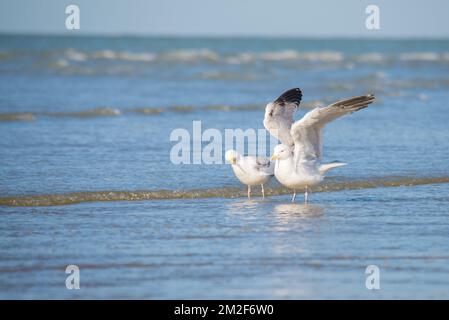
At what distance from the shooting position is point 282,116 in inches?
422

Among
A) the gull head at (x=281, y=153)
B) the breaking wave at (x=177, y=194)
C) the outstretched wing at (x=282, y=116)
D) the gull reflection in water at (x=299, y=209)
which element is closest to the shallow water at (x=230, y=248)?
the gull reflection in water at (x=299, y=209)

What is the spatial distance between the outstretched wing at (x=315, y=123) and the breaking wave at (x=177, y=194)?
2.65 ft

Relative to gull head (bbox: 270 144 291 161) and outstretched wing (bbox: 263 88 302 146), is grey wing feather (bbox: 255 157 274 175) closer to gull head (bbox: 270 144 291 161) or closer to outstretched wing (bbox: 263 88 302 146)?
gull head (bbox: 270 144 291 161)

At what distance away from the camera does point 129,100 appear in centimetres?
2125

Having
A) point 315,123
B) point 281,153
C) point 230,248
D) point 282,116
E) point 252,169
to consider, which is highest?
point 282,116

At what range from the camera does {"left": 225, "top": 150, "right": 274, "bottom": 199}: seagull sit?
10227 millimetres

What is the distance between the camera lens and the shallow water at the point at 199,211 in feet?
23.1

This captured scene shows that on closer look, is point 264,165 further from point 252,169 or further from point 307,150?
point 307,150

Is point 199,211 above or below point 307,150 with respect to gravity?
below

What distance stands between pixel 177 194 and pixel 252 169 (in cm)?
85

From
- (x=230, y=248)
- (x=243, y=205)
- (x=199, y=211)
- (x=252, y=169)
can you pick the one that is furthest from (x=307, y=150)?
(x=230, y=248)

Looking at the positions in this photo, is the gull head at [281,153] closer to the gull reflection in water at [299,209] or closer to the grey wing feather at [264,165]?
the grey wing feather at [264,165]

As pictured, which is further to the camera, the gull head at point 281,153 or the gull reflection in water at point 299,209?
the gull head at point 281,153
